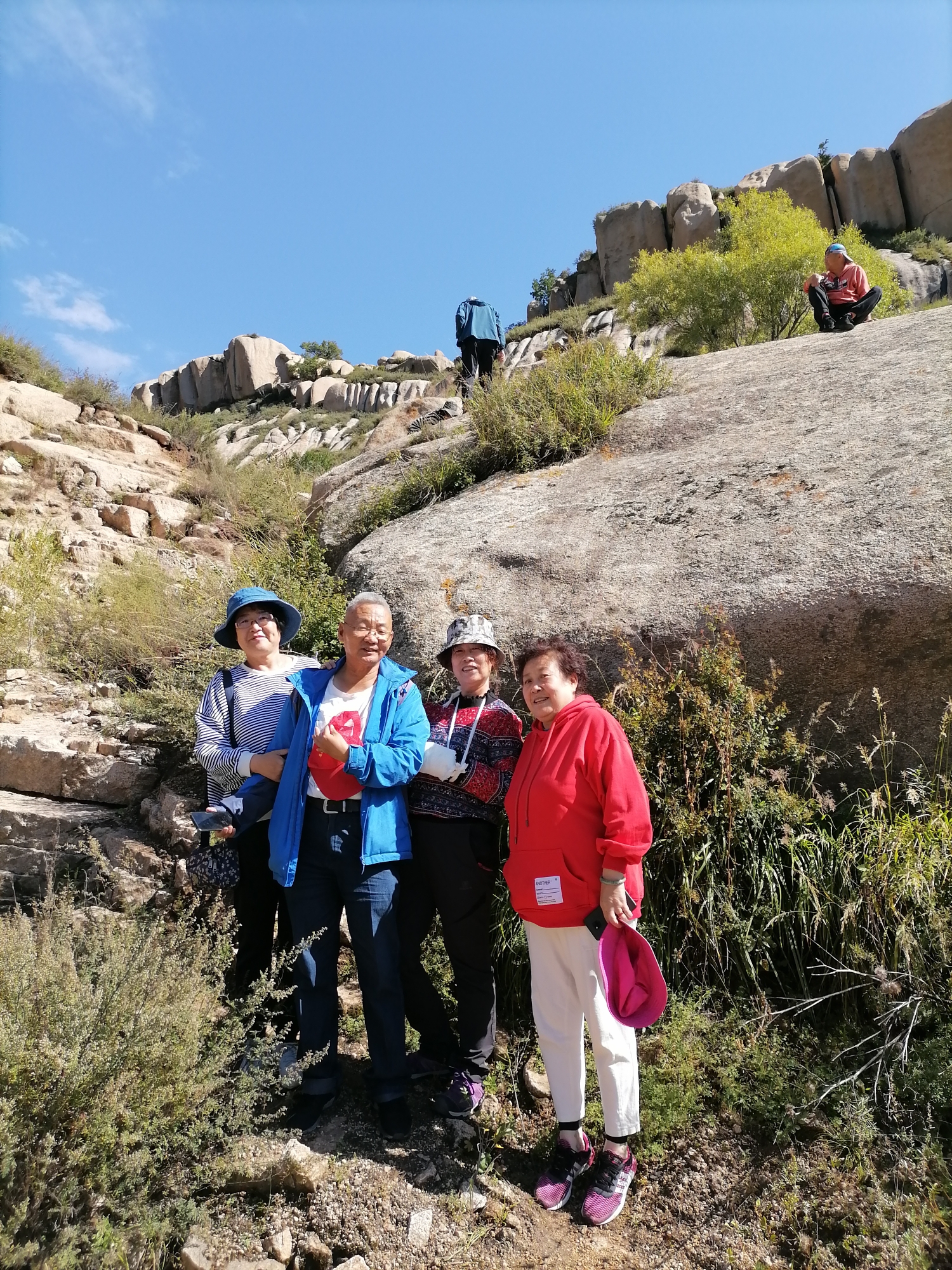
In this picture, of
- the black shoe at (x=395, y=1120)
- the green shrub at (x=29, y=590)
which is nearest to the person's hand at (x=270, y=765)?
the black shoe at (x=395, y=1120)

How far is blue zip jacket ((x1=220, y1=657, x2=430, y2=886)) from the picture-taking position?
293 cm

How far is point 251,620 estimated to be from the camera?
3.52 m

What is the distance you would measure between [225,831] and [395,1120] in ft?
4.16

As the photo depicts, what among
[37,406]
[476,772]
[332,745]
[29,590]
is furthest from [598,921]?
[37,406]

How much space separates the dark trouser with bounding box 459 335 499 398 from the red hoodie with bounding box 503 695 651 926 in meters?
→ 8.01

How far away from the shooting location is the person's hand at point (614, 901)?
8.31ft

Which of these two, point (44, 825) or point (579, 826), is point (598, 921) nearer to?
point (579, 826)

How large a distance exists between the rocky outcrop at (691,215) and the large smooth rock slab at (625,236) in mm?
693

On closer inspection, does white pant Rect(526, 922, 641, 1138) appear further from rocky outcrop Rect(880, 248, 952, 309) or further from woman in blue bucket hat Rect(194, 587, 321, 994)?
rocky outcrop Rect(880, 248, 952, 309)

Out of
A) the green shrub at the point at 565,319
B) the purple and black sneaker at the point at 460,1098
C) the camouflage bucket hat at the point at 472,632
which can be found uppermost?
the green shrub at the point at 565,319

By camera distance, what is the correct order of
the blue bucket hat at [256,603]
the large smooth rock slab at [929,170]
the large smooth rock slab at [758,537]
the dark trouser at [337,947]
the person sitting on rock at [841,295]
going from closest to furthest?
1. the dark trouser at [337,947]
2. the blue bucket hat at [256,603]
3. the large smooth rock slab at [758,537]
4. the person sitting on rock at [841,295]
5. the large smooth rock slab at [929,170]

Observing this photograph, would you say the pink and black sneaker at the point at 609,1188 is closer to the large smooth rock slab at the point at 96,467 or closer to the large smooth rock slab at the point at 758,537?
the large smooth rock slab at the point at 758,537

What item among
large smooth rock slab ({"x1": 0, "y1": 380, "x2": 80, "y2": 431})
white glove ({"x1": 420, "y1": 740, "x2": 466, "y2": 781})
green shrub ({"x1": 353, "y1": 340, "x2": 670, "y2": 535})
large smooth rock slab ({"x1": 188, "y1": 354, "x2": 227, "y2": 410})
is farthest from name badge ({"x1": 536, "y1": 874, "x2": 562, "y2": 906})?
large smooth rock slab ({"x1": 188, "y1": 354, "x2": 227, "y2": 410})

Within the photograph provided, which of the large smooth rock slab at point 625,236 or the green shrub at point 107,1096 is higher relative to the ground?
the large smooth rock slab at point 625,236
